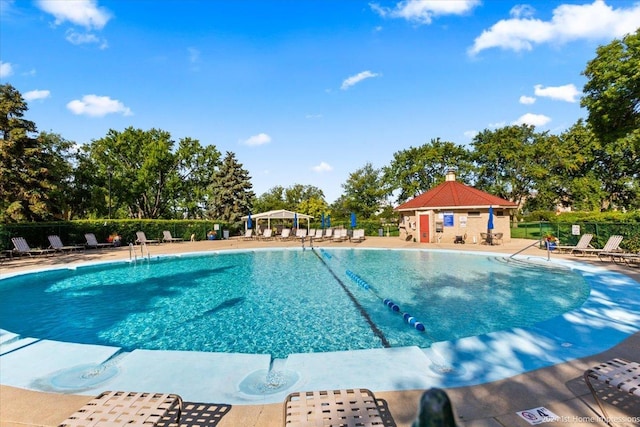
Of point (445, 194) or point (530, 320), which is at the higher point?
point (445, 194)

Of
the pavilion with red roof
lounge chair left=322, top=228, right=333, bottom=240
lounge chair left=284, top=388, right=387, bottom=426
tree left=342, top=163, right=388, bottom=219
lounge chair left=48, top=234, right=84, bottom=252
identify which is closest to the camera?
lounge chair left=284, top=388, right=387, bottom=426

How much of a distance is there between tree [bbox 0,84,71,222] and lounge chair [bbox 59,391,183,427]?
69.8 feet

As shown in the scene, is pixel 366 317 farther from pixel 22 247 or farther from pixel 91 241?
pixel 91 241

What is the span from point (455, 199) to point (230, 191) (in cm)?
2418

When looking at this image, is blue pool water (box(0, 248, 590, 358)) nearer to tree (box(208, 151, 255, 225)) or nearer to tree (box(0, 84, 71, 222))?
tree (box(0, 84, 71, 222))

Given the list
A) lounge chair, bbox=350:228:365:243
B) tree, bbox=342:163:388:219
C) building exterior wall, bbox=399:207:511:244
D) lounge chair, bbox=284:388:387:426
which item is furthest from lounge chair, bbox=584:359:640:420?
tree, bbox=342:163:388:219

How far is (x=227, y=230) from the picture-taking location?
28531mm

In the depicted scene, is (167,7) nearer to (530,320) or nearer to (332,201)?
(530,320)

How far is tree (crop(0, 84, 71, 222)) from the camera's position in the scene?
1761cm

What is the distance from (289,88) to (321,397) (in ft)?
73.5

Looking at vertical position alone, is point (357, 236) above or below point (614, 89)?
below

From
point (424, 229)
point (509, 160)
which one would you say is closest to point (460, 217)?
point (424, 229)

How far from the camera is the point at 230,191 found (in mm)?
36656

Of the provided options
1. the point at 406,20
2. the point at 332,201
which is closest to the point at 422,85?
the point at 406,20
